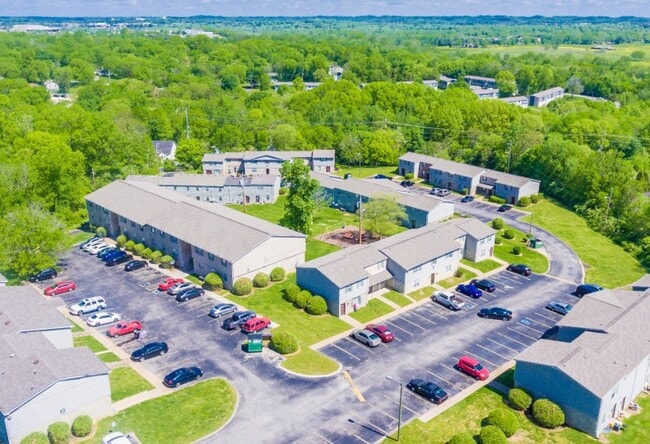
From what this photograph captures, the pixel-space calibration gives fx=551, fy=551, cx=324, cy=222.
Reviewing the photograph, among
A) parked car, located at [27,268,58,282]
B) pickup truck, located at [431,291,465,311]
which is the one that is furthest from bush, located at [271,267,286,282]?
parked car, located at [27,268,58,282]

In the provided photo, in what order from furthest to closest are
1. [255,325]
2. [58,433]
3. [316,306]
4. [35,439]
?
1. [316,306]
2. [255,325]
3. [58,433]
4. [35,439]

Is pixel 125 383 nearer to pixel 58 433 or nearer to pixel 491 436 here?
A: pixel 58 433

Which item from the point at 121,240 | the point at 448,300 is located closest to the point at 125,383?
the point at 121,240

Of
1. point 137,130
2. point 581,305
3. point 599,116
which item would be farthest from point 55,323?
point 599,116

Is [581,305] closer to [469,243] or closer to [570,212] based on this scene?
[469,243]

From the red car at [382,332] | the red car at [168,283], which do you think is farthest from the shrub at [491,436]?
the red car at [168,283]

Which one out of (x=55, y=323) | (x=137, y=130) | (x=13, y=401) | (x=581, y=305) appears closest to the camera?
(x=13, y=401)
